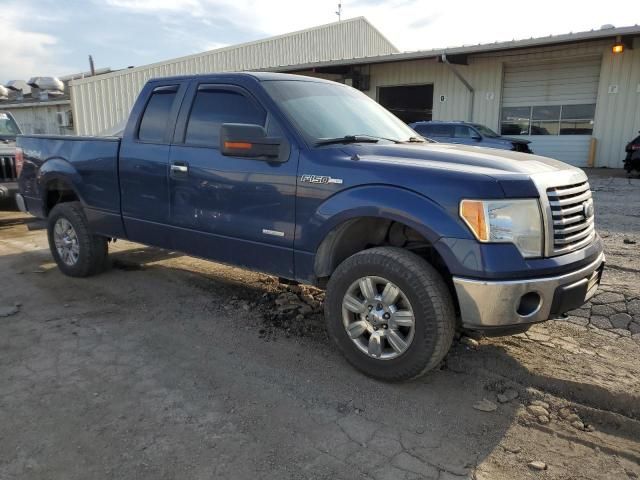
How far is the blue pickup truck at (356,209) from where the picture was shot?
294 cm

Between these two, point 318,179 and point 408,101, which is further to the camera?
point 408,101

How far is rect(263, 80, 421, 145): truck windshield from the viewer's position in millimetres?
3801

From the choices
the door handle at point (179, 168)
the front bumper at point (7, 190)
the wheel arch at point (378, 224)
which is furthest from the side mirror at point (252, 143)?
the front bumper at point (7, 190)

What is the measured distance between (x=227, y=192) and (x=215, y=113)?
737 mm

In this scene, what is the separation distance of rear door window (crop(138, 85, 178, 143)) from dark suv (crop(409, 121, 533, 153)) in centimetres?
1042

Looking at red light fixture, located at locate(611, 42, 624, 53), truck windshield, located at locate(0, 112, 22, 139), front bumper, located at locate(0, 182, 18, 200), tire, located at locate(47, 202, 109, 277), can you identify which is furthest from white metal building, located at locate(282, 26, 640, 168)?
tire, located at locate(47, 202, 109, 277)

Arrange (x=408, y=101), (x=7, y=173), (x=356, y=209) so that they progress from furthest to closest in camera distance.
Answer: (x=408, y=101)
(x=7, y=173)
(x=356, y=209)

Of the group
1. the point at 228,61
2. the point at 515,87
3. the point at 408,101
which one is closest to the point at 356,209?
the point at 515,87

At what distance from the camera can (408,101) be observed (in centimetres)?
2241

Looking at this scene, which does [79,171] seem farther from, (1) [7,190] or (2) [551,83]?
Result: (2) [551,83]

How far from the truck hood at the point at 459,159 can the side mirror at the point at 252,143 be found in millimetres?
458

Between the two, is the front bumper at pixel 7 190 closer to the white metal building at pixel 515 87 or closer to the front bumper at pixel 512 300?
the front bumper at pixel 512 300

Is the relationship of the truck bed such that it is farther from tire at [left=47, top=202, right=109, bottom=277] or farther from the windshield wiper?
the windshield wiper

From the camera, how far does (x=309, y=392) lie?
3.26 m
